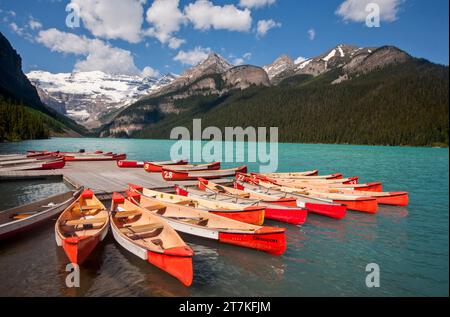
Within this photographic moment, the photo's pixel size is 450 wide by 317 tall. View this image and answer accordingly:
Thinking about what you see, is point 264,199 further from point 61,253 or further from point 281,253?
point 61,253

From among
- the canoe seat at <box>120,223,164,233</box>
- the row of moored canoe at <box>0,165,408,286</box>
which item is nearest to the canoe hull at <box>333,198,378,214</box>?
the row of moored canoe at <box>0,165,408,286</box>

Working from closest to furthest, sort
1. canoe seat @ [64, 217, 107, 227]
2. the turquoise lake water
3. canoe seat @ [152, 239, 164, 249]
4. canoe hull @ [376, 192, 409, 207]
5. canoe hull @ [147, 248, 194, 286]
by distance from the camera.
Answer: canoe hull @ [147, 248, 194, 286] < the turquoise lake water < canoe seat @ [152, 239, 164, 249] < canoe seat @ [64, 217, 107, 227] < canoe hull @ [376, 192, 409, 207]

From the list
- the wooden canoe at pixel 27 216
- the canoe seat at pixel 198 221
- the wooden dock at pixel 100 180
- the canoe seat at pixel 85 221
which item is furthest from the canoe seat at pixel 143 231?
the wooden dock at pixel 100 180

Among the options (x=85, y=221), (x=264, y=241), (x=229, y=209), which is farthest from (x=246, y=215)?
(x=85, y=221)

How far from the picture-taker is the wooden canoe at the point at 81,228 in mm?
11234

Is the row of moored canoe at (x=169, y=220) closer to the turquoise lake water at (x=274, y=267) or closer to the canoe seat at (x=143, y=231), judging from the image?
the canoe seat at (x=143, y=231)

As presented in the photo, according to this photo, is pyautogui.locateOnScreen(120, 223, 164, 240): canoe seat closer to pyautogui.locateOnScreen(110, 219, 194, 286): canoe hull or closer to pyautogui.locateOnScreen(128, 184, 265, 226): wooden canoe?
pyautogui.locateOnScreen(110, 219, 194, 286): canoe hull

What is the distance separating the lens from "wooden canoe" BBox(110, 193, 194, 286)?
10.3 m

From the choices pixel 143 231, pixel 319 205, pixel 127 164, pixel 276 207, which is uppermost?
pixel 127 164

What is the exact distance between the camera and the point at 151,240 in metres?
12.9

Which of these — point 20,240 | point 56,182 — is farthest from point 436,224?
point 56,182

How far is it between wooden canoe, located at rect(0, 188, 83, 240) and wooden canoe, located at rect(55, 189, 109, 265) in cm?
185

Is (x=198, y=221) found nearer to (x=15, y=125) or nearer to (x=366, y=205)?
(x=366, y=205)

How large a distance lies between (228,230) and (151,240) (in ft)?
12.0
